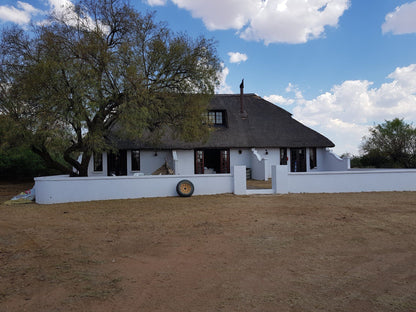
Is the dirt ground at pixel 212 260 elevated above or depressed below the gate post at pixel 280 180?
below

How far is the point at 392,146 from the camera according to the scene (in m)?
24.2

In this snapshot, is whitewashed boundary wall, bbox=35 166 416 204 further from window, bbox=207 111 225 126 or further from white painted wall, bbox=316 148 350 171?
window, bbox=207 111 225 126

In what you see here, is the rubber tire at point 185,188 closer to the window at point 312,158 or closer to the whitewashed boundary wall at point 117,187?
the whitewashed boundary wall at point 117,187

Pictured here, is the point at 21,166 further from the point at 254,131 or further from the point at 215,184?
the point at 254,131

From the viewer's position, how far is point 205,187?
14328 millimetres

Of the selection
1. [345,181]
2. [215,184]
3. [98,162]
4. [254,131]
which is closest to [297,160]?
[254,131]

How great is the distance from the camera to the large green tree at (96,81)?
43.3 ft

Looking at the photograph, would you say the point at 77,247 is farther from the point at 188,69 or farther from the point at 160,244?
the point at 188,69

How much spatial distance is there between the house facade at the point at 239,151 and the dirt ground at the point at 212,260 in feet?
34.9

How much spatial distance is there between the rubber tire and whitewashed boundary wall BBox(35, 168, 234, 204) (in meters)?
0.27

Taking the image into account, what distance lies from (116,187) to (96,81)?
16.8ft

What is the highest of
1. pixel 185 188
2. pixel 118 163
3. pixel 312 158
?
pixel 312 158

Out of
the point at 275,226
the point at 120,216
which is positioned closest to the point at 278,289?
the point at 275,226

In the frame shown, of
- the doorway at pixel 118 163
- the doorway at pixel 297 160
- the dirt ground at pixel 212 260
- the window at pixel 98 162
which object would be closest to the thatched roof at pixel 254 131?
the doorway at pixel 297 160
